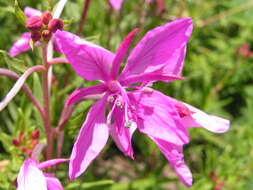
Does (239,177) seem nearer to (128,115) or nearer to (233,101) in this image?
(233,101)

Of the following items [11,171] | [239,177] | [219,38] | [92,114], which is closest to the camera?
[92,114]

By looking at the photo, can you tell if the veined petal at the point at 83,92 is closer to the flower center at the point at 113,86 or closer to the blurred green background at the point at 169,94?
the flower center at the point at 113,86

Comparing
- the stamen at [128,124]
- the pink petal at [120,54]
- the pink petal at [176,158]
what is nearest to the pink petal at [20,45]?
the pink petal at [120,54]

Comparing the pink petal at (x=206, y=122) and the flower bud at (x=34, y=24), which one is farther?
the pink petal at (x=206, y=122)

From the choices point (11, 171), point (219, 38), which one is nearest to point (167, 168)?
point (219, 38)

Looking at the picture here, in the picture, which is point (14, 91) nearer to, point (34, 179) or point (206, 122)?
point (34, 179)

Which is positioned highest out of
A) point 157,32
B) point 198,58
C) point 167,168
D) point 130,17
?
point 157,32

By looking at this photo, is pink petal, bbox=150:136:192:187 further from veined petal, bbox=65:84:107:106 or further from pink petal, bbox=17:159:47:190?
pink petal, bbox=17:159:47:190
